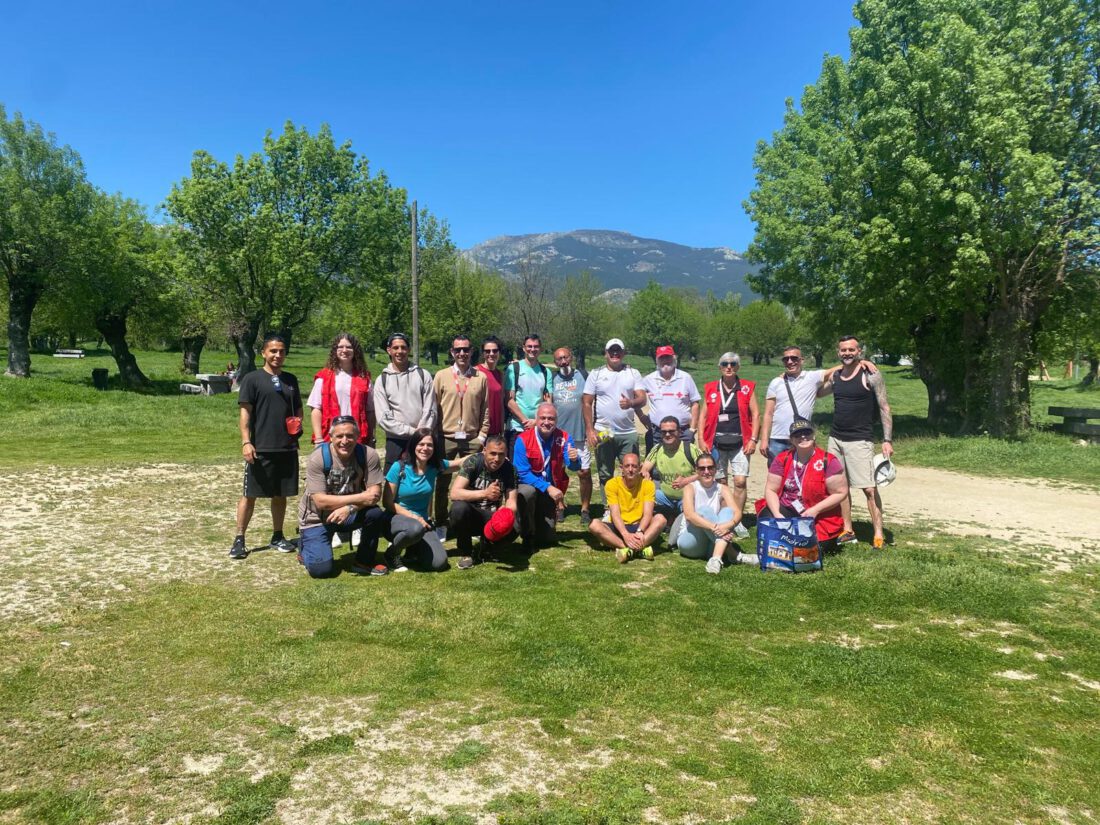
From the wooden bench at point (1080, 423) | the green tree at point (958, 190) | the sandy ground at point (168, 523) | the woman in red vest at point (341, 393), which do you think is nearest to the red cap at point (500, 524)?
the woman in red vest at point (341, 393)

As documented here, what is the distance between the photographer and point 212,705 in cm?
377

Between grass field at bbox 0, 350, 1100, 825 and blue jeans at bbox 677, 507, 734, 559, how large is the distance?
1.33ft

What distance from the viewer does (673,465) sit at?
7.27 m

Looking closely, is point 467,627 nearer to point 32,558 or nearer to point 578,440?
point 578,440

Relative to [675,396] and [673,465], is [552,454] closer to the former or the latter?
[673,465]

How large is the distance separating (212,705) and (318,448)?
2.75m

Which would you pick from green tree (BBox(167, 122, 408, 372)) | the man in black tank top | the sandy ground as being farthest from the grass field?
green tree (BBox(167, 122, 408, 372))

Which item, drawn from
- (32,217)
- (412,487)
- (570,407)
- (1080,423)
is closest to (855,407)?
(570,407)

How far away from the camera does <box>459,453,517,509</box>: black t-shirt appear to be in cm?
651

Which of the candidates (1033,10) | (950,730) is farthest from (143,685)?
(1033,10)

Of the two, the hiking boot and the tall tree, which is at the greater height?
the tall tree

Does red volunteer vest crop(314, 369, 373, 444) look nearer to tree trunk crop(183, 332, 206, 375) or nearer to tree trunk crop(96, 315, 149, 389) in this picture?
tree trunk crop(96, 315, 149, 389)

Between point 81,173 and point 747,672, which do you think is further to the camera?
point 81,173

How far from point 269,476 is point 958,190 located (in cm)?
1463
